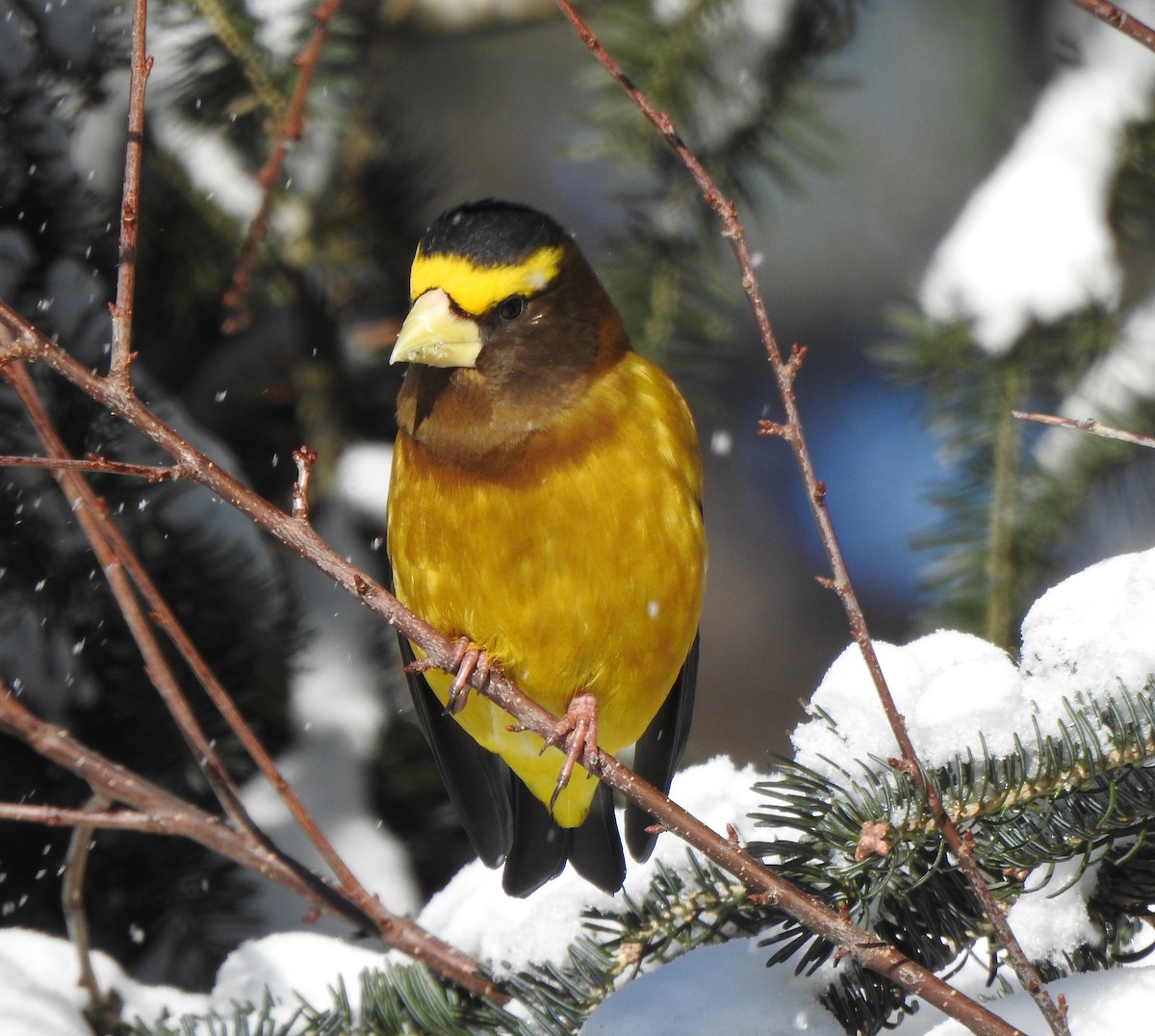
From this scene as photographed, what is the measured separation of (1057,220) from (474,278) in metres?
1.12

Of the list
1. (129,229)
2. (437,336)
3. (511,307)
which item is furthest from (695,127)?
(129,229)

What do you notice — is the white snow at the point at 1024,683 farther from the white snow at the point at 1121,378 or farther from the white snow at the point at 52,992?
the white snow at the point at 52,992

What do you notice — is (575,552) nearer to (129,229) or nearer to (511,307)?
(511,307)

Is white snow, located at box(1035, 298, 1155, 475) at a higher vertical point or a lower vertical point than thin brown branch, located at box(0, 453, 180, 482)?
lower

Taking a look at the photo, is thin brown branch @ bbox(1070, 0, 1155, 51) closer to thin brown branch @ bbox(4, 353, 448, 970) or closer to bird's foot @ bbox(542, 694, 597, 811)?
bird's foot @ bbox(542, 694, 597, 811)

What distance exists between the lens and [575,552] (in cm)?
165

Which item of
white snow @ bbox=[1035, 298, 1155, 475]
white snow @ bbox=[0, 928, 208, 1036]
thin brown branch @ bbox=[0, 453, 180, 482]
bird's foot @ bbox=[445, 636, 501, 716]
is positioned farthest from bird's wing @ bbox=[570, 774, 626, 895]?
white snow @ bbox=[1035, 298, 1155, 475]

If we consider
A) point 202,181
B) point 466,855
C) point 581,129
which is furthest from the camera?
point 581,129

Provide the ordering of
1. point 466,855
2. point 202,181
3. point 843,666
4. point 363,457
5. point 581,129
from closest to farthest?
point 843,666 < point 202,181 < point 363,457 < point 466,855 < point 581,129

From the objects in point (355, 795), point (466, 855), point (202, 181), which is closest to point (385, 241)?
point (202, 181)

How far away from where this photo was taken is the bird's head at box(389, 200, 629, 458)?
1.60 meters

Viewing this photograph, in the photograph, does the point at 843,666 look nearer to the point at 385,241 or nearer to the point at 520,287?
the point at 520,287

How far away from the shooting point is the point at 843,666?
4.78 feet

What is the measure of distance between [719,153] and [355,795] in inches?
49.3
